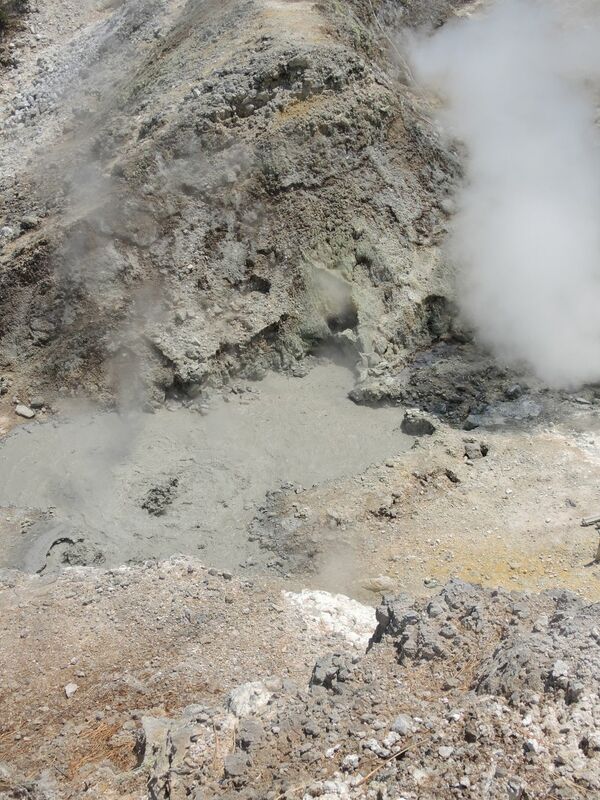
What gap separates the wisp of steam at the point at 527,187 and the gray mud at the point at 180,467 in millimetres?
2794

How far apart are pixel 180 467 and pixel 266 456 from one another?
1202 mm

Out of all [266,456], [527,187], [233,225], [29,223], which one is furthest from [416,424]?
[29,223]

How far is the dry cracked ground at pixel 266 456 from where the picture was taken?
189 inches

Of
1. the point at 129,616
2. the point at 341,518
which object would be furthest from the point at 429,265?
the point at 129,616

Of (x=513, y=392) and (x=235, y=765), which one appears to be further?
(x=513, y=392)

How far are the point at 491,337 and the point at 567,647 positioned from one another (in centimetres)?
765

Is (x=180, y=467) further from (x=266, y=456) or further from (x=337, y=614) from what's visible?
(x=337, y=614)

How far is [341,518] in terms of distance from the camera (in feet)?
28.9

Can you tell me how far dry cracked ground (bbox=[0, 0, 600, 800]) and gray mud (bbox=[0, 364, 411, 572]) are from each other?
45 millimetres

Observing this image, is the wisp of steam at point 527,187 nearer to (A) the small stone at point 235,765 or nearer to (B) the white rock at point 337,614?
(B) the white rock at point 337,614

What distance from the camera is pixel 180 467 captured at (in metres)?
9.92

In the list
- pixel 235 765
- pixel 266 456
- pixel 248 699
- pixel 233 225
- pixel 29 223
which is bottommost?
pixel 266 456

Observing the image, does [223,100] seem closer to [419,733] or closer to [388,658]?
[388,658]

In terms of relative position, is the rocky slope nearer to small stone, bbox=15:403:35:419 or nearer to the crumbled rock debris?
small stone, bbox=15:403:35:419
